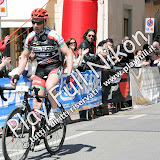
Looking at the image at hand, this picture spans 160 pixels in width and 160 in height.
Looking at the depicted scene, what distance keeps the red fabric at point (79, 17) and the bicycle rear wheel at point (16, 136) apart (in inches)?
462

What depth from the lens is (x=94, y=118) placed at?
12.3 meters

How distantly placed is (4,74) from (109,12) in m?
14.1

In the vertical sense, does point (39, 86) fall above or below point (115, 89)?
above

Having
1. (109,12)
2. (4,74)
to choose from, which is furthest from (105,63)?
(109,12)

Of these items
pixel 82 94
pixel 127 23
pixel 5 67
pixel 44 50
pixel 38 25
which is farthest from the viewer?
pixel 127 23

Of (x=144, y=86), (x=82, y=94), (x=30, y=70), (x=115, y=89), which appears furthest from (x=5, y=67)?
(x=144, y=86)

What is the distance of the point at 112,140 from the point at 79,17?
10.6m

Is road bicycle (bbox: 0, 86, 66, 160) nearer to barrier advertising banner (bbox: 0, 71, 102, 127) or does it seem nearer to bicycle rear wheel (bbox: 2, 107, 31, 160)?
bicycle rear wheel (bbox: 2, 107, 31, 160)

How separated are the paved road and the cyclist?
2.62 ft

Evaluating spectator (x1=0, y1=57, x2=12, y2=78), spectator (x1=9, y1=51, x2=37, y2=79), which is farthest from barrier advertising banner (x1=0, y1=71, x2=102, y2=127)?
spectator (x1=0, y1=57, x2=12, y2=78)

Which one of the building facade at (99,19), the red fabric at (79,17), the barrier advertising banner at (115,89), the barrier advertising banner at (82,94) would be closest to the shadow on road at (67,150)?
the barrier advertising banner at (82,94)

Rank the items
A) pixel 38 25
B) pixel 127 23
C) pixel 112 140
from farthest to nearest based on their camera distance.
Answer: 1. pixel 127 23
2. pixel 112 140
3. pixel 38 25

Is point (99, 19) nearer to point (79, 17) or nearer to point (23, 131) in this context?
point (79, 17)

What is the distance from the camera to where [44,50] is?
24.0 ft
